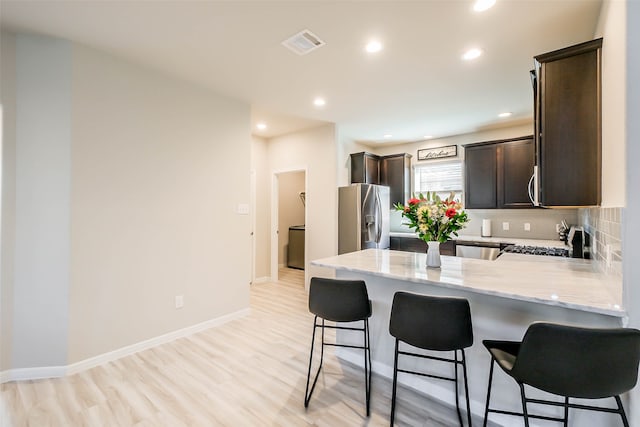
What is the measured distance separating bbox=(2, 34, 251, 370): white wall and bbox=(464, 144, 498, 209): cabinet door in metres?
3.72

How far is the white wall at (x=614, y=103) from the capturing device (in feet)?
4.39

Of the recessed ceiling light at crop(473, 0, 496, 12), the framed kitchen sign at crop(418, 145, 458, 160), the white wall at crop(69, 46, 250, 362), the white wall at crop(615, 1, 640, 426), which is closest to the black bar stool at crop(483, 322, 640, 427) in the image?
the white wall at crop(615, 1, 640, 426)

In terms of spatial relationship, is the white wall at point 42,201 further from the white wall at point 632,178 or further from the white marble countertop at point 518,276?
the white wall at point 632,178

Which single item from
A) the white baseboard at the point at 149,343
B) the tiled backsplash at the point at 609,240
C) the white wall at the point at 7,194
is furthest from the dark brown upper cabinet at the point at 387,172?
the white wall at the point at 7,194

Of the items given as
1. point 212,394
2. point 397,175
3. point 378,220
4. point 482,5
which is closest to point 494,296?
point 482,5

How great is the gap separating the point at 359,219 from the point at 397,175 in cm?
147

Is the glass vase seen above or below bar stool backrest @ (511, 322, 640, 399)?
above

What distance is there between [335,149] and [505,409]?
3718 mm

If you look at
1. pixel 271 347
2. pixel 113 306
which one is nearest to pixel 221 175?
pixel 113 306

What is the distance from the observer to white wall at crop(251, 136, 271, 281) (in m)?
5.34

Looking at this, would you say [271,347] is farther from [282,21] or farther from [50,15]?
[50,15]

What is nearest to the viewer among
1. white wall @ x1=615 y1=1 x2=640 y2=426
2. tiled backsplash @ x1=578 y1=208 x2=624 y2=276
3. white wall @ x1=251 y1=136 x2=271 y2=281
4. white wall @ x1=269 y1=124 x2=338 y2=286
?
white wall @ x1=615 y1=1 x2=640 y2=426

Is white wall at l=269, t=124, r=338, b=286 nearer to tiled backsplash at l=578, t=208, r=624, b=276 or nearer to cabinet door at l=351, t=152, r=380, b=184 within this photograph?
cabinet door at l=351, t=152, r=380, b=184

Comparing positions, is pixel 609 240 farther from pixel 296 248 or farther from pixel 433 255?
pixel 296 248
